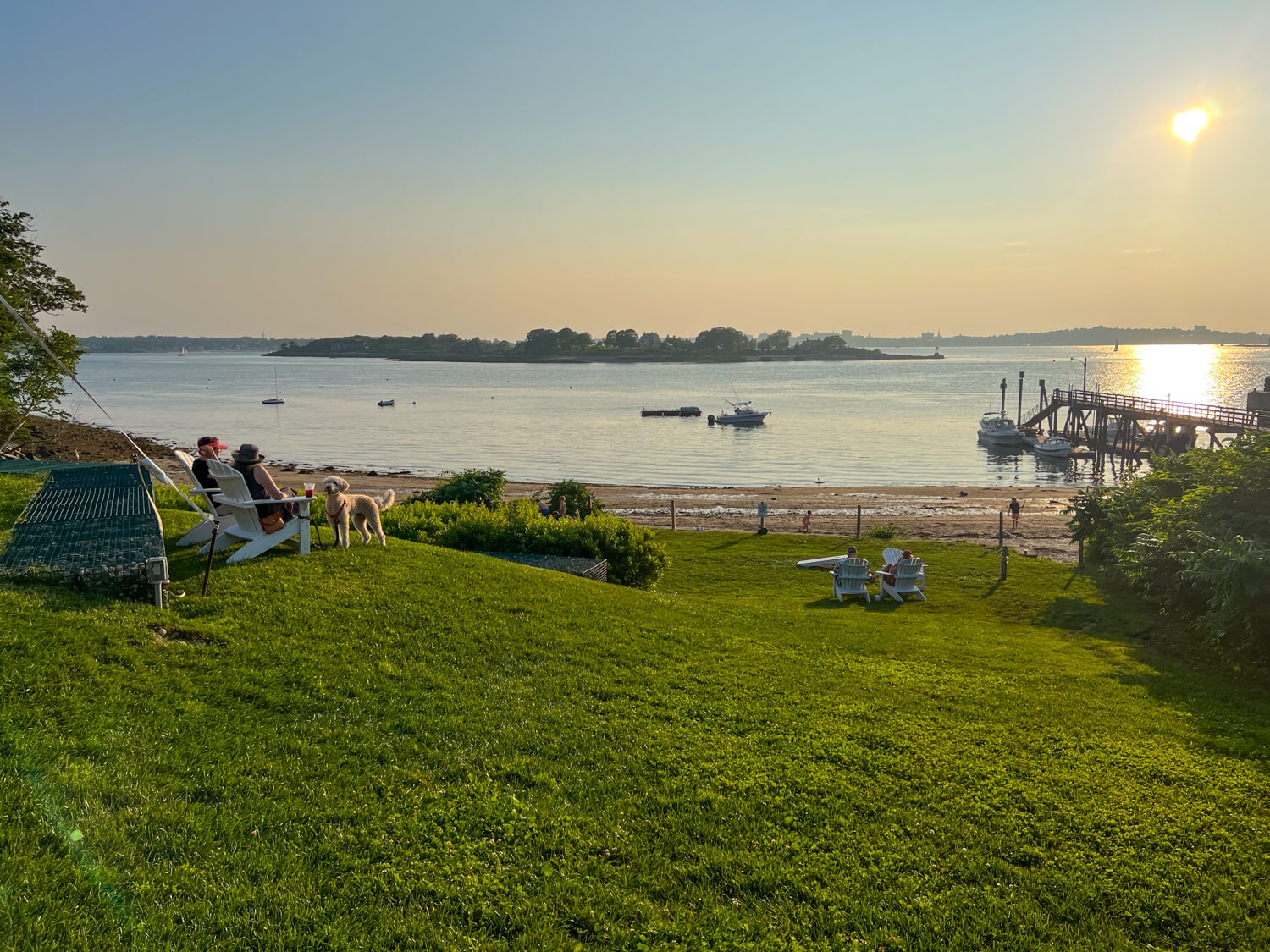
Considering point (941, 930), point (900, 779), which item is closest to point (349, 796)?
point (941, 930)

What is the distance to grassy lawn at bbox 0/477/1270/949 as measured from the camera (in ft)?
12.6

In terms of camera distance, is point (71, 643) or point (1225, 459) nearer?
point (71, 643)

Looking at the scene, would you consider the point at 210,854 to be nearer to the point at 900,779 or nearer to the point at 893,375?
the point at 900,779

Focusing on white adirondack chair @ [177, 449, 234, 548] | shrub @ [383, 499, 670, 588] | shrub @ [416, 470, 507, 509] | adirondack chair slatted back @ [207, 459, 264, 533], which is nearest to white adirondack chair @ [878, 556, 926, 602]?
shrub @ [383, 499, 670, 588]

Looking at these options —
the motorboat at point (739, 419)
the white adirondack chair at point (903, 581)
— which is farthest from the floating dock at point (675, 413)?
the white adirondack chair at point (903, 581)

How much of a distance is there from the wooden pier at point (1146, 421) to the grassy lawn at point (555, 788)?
127ft

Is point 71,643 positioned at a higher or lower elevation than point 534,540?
higher

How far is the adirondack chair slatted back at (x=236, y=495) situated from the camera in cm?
819

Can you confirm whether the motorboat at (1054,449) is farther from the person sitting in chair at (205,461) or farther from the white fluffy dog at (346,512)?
the person sitting in chair at (205,461)

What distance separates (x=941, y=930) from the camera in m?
4.04

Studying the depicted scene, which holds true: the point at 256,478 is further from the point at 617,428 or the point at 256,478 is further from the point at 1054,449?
the point at 617,428

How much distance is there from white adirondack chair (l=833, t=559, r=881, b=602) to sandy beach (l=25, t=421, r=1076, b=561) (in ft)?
19.1

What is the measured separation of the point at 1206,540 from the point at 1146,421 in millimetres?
54771

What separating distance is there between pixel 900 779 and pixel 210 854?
422cm
